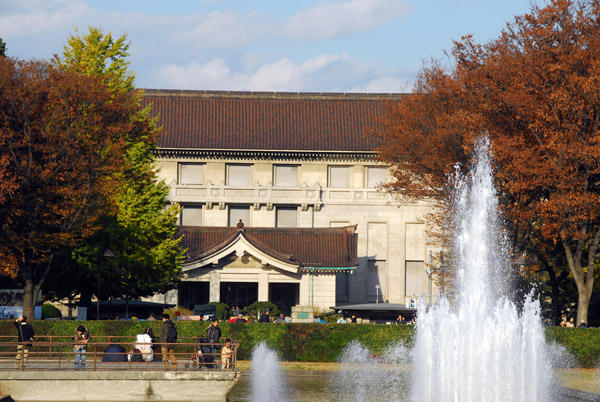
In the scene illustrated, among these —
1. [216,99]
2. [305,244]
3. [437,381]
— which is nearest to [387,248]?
[305,244]

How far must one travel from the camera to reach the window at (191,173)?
67.9 m

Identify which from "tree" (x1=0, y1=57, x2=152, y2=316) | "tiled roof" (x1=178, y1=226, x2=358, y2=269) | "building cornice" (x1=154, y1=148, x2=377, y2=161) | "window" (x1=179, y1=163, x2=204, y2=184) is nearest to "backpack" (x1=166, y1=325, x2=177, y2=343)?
"tree" (x1=0, y1=57, x2=152, y2=316)

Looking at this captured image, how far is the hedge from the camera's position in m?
37.2

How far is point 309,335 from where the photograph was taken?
38.3 metres

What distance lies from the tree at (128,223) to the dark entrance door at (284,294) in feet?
41.5

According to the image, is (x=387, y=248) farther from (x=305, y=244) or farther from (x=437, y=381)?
(x=437, y=381)

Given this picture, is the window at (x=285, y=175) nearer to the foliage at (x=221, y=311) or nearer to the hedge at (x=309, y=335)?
the foliage at (x=221, y=311)

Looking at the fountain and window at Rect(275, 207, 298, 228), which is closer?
the fountain

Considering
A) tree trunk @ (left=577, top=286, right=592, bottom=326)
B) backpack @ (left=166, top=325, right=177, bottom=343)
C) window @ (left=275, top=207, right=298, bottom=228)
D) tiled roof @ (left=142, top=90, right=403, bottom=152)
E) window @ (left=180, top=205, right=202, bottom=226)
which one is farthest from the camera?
window @ (left=275, top=207, right=298, bottom=228)

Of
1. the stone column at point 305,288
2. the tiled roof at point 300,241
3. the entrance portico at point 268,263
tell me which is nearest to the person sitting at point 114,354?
the entrance portico at point 268,263

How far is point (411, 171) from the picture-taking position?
152 ft

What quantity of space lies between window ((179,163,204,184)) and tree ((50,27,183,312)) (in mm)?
17525

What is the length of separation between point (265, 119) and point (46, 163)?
31097mm

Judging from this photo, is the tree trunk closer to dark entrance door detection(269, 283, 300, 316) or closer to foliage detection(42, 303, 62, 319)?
dark entrance door detection(269, 283, 300, 316)
